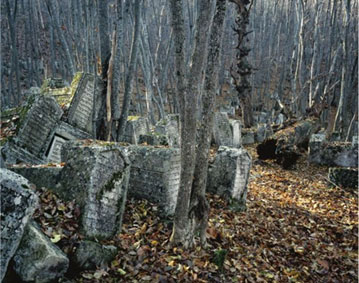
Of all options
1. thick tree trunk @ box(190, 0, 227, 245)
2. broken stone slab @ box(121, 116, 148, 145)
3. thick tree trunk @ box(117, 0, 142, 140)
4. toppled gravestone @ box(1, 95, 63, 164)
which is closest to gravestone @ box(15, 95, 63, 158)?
toppled gravestone @ box(1, 95, 63, 164)

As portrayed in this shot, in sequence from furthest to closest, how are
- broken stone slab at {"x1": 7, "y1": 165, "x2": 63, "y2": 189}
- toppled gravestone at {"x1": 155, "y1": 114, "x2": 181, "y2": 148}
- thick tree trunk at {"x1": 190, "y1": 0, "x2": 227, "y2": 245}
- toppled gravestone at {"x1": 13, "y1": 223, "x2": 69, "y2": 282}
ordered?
toppled gravestone at {"x1": 155, "y1": 114, "x2": 181, "y2": 148} → broken stone slab at {"x1": 7, "y1": 165, "x2": 63, "y2": 189} → thick tree trunk at {"x1": 190, "y1": 0, "x2": 227, "y2": 245} → toppled gravestone at {"x1": 13, "y1": 223, "x2": 69, "y2": 282}

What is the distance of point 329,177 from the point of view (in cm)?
862

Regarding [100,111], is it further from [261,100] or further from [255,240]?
[261,100]

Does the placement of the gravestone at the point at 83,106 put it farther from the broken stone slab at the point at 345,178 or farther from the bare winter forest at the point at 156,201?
the broken stone slab at the point at 345,178

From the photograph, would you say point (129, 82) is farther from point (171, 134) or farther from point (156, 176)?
point (156, 176)

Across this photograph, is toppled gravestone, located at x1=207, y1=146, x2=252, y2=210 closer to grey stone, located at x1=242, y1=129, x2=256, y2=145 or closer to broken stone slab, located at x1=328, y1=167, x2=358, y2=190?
broken stone slab, located at x1=328, y1=167, x2=358, y2=190

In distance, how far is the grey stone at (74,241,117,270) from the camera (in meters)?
3.03

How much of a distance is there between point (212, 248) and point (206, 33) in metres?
2.70

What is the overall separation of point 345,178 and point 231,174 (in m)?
4.49

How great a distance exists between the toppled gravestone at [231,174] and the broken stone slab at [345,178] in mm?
4016

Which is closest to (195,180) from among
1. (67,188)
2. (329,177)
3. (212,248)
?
(212,248)

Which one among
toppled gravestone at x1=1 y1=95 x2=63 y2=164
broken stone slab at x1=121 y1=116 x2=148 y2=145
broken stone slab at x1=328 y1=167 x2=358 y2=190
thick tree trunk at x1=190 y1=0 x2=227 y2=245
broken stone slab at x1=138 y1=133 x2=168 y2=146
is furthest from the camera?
broken stone slab at x1=121 y1=116 x2=148 y2=145

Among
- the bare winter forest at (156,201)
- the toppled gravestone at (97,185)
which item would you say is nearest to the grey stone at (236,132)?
the bare winter forest at (156,201)

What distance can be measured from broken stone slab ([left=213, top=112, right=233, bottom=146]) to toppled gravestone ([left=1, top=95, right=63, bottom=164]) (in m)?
6.29
